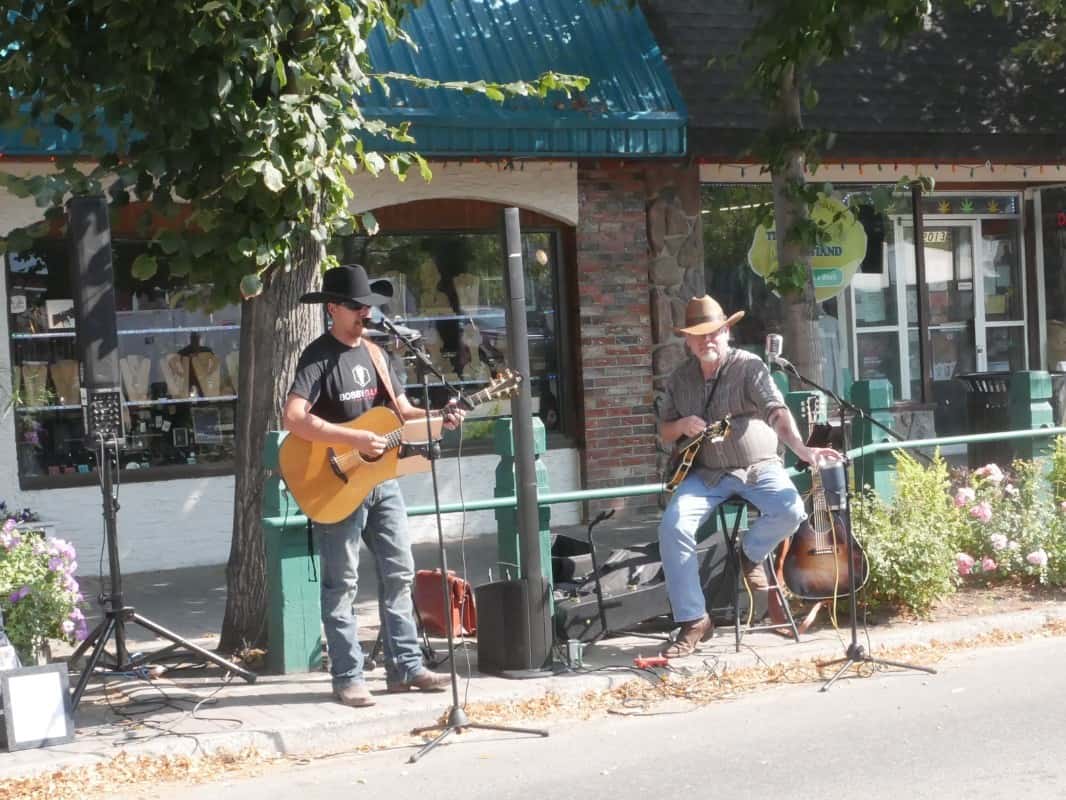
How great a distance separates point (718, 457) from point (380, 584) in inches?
74.8

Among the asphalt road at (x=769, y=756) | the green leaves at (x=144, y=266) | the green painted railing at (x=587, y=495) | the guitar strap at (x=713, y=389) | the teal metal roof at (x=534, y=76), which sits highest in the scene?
the teal metal roof at (x=534, y=76)

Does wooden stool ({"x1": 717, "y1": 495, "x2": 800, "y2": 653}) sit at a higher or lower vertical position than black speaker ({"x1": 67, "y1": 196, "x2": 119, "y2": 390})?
lower

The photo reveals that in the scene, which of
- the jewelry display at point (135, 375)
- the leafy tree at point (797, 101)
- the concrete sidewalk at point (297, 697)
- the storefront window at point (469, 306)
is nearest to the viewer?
the concrete sidewalk at point (297, 697)

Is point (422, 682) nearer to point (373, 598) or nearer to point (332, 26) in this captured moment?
point (373, 598)

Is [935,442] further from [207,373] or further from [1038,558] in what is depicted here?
[207,373]

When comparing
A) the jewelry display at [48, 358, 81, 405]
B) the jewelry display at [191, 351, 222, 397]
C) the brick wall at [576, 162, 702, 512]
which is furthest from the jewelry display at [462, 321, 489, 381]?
the jewelry display at [48, 358, 81, 405]

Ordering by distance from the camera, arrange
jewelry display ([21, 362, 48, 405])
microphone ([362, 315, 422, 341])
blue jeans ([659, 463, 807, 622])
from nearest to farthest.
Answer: microphone ([362, 315, 422, 341]), blue jeans ([659, 463, 807, 622]), jewelry display ([21, 362, 48, 405])

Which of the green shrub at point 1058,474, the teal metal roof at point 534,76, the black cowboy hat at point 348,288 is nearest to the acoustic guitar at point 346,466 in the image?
the black cowboy hat at point 348,288

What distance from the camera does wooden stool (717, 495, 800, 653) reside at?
7.48 m

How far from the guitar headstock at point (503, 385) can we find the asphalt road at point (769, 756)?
153cm

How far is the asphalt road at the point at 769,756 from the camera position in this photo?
537cm

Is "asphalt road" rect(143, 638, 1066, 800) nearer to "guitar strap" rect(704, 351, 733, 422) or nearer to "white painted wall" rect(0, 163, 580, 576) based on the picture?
"guitar strap" rect(704, 351, 733, 422)

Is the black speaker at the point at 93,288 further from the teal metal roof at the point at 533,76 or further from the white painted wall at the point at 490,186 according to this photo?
the white painted wall at the point at 490,186

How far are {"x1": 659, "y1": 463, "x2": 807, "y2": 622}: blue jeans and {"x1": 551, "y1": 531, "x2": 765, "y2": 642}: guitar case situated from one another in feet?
0.80
